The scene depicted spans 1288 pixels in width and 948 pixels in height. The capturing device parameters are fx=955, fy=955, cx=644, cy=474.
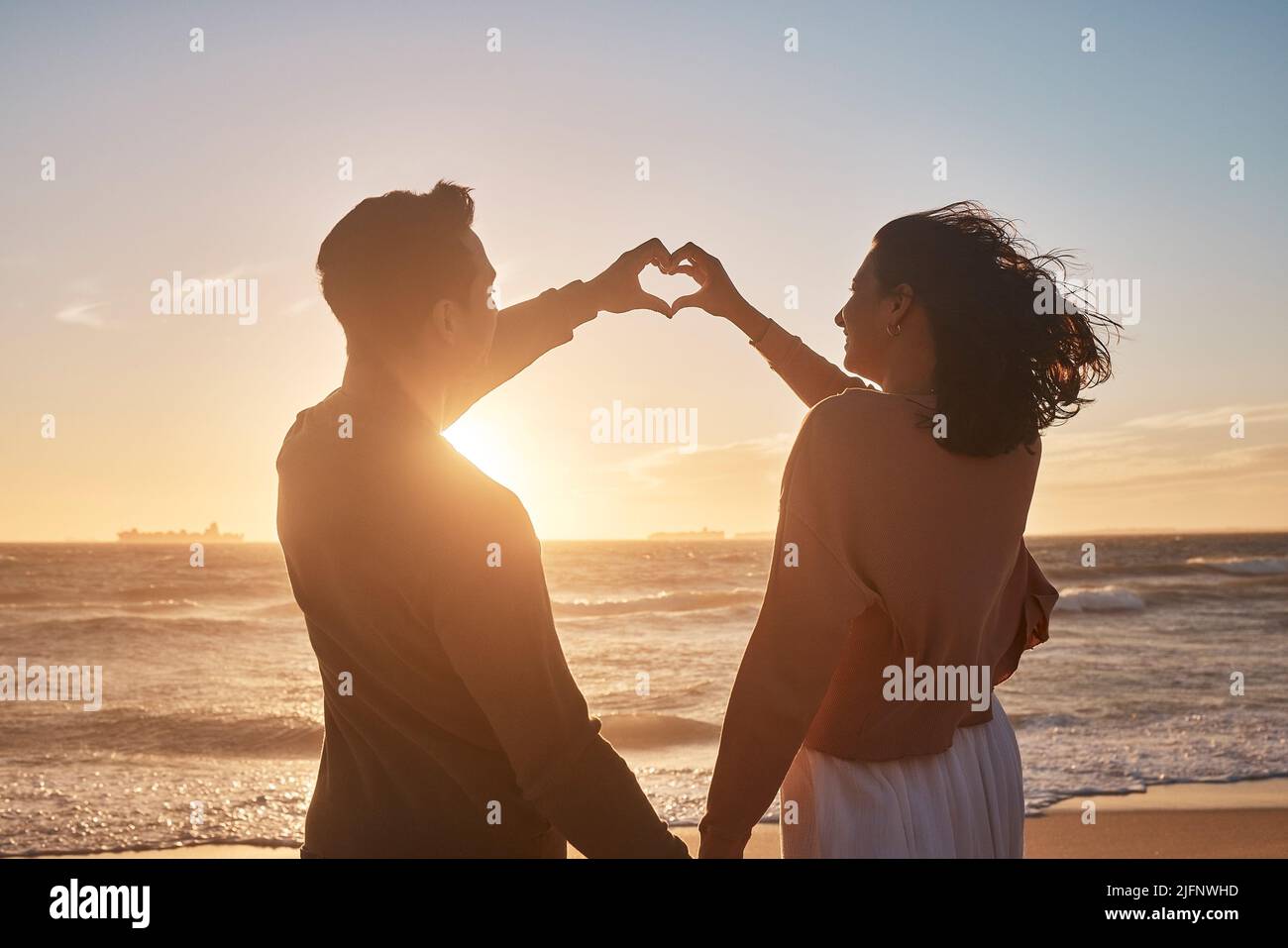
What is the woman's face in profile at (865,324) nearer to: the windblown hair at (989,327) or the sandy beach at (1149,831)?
the windblown hair at (989,327)

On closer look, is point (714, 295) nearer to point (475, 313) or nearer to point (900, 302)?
point (900, 302)

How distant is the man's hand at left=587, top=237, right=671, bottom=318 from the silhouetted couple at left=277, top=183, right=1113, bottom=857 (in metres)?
0.87

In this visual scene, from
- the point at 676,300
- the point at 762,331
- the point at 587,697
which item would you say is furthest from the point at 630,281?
the point at 587,697

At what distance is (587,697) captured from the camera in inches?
498

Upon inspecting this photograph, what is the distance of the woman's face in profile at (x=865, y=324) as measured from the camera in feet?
6.86

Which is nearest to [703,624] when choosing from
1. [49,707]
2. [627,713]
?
[627,713]

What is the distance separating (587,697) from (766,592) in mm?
11178

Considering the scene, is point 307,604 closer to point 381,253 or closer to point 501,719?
point 501,719

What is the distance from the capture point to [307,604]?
1843 mm

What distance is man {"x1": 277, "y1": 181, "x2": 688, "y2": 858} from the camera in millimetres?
1661

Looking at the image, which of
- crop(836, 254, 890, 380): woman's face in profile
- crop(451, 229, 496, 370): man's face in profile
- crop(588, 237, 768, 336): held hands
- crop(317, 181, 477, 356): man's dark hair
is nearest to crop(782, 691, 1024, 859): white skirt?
crop(836, 254, 890, 380): woman's face in profile

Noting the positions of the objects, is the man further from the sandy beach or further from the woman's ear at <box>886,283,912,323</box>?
the sandy beach
